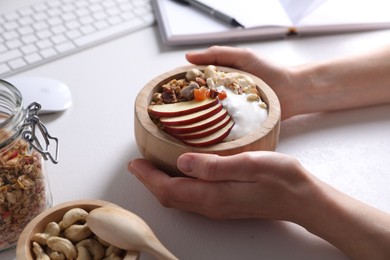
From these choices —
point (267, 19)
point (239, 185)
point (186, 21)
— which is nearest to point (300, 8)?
point (267, 19)

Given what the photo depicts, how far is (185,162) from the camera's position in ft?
2.14

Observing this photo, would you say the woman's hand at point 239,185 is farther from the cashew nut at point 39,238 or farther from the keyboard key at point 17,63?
the keyboard key at point 17,63

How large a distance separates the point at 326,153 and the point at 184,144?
10.1 inches

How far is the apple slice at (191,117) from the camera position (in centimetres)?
70

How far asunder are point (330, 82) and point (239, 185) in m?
0.33

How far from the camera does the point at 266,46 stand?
3.52 ft

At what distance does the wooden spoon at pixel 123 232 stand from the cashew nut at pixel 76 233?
0.06ft

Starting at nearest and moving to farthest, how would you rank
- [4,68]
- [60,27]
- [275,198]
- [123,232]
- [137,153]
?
[123,232]
[275,198]
[137,153]
[4,68]
[60,27]

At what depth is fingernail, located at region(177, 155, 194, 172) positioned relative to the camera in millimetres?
652

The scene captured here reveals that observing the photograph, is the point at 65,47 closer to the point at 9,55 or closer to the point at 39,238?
the point at 9,55

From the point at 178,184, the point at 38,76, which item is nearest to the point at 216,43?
the point at 38,76

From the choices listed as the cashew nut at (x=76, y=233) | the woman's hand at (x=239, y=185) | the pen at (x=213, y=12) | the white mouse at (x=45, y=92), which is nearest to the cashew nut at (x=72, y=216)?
the cashew nut at (x=76, y=233)

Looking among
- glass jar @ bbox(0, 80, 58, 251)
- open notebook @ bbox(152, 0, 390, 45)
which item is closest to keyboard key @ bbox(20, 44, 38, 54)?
open notebook @ bbox(152, 0, 390, 45)

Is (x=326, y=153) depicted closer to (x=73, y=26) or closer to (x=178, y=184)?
(x=178, y=184)
